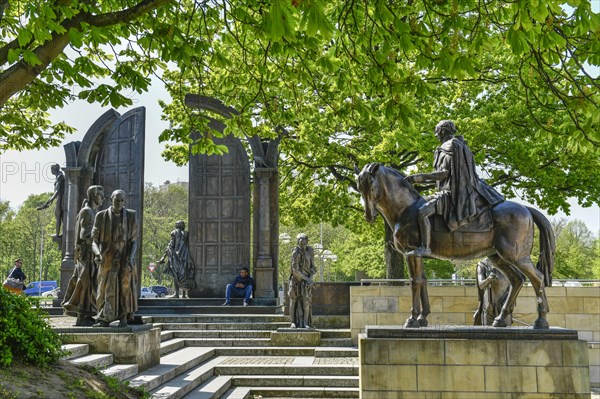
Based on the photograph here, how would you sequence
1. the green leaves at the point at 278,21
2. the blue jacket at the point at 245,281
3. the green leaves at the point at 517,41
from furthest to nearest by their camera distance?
the blue jacket at the point at 245,281
the green leaves at the point at 517,41
the green leaves at the point at 278,21

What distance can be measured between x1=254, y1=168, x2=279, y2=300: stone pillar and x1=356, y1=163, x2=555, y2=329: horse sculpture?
40.0 ft

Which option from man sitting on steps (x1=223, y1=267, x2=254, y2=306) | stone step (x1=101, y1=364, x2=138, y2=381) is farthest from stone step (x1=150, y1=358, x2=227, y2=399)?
man sitting on steps (x1=223, y1=267, x2=254, y2=306)

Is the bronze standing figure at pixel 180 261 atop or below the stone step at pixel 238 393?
atop

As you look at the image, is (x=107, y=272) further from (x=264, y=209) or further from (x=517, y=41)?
(x=264, y=209)

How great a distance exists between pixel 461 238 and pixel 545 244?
3.83 feet

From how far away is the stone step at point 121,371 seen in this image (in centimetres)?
845

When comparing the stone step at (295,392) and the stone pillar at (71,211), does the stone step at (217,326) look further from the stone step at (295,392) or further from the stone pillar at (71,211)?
the stone pillar at (71,211)

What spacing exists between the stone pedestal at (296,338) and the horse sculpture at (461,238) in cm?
707

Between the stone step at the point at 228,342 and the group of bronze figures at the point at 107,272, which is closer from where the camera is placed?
the group of bronze figures at the point at 107,272

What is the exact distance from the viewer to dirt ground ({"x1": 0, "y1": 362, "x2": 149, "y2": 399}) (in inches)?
225

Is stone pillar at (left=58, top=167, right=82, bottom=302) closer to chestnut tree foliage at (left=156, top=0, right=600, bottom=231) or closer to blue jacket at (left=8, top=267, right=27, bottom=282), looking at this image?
blue jacket at (left=8, top=267, right=27, bottom=282)

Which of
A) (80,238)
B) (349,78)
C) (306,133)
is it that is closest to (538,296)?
(349,78)

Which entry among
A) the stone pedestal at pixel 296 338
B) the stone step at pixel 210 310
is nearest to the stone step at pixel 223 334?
the stone pedestal at pixel 296 338

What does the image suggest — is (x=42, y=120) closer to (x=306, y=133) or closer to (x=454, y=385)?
(x=306, y=133)
